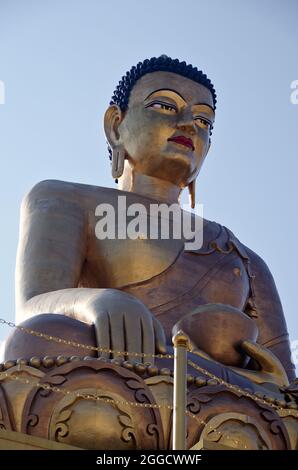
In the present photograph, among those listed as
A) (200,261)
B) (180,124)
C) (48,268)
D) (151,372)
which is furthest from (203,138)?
(151,372)

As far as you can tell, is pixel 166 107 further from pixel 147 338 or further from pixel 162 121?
pixel 147 338

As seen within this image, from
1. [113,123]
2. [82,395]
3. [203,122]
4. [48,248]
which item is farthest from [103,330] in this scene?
[113,123]

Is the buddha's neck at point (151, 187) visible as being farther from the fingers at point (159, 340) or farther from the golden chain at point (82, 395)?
the golden chain at point (82, 395)

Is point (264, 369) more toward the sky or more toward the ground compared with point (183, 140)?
more toward the ground

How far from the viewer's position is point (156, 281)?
1100cm

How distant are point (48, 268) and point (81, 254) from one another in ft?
1.38

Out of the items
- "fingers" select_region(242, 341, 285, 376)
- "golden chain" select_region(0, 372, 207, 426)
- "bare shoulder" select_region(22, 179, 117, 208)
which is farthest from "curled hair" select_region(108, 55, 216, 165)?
"golden chain" select_region(0, 372, 207, 426)

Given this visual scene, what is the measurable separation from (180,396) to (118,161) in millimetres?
5710

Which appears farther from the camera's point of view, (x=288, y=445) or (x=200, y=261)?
(x=200, y=261)

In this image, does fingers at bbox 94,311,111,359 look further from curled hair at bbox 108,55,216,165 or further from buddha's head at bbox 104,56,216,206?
curled hair at bbox 108,55,216,165

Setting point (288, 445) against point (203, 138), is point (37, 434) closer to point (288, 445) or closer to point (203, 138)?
point (288, 445)

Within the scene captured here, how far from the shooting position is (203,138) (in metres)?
11.9

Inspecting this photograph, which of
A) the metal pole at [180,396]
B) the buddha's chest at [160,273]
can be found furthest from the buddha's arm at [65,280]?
the metal pole at [180,396]

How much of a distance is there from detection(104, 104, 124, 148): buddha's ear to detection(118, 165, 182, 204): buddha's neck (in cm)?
33
